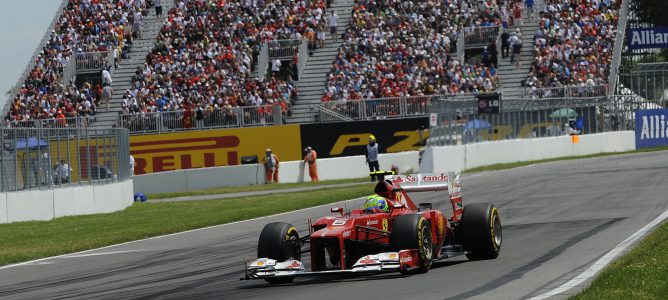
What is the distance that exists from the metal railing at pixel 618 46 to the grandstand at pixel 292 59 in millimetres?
91

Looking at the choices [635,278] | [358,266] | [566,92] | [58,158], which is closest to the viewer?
[635,278]

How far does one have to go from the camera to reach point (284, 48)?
54.8 metres

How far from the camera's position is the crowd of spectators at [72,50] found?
5334cm

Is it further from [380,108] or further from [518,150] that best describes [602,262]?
[380,108]

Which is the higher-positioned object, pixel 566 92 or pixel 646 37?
pixel 646 37

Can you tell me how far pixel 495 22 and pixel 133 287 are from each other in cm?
4078

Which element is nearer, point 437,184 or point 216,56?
point 437,184

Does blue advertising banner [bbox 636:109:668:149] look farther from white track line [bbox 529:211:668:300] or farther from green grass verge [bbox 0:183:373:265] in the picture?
white track line [bbox 529:211:668:300]

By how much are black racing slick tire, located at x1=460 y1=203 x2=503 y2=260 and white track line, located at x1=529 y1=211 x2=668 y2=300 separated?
4.42ft

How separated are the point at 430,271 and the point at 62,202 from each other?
1793 centimetres

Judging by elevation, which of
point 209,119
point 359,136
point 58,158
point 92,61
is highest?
point 92,61

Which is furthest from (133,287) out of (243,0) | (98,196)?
(243,0)

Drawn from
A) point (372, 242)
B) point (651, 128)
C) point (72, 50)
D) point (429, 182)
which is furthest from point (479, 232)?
point (72, 50)

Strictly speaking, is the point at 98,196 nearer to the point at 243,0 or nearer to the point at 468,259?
the point at 468,259
